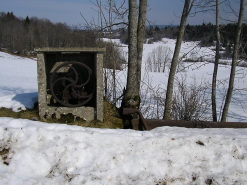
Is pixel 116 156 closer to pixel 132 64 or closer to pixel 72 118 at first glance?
pixel 72 118

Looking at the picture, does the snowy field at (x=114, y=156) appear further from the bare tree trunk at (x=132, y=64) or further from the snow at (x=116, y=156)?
the bare tree trunk at (x=132, y=64)

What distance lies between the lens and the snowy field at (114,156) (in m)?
2.70

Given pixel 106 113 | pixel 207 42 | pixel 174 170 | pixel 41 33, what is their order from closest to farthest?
1. pixel 174 170
2. pixel 106 113
3. pixel 207 42
4. pixel 41 33

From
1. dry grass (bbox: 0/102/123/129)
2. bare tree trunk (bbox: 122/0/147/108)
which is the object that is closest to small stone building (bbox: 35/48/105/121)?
dry grass (bbox: 0/102/123/129)

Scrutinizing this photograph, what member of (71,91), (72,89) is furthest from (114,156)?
(71,91)

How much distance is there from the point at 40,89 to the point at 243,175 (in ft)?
11.9

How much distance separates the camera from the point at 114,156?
9.66 ft

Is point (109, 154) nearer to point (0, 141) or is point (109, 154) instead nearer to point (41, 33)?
point (0, 141)

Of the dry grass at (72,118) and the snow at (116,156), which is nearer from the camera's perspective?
the snow at (116,156)

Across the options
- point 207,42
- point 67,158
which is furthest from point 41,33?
point 67,158

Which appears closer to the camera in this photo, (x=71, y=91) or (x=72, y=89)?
(x=72, y=89)

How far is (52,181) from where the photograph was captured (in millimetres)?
2641

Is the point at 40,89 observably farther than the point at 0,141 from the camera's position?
Yes

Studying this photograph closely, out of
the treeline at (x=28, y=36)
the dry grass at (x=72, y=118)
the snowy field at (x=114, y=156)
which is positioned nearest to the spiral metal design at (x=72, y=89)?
the dry grass at (x=72, y=118)
